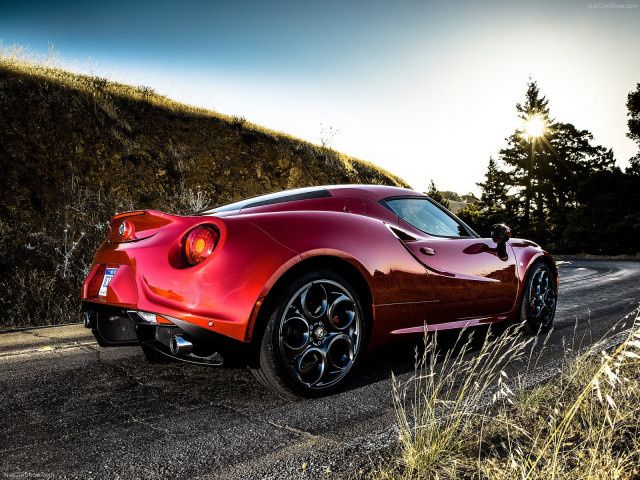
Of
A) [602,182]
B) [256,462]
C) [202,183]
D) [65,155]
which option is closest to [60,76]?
[65,155]

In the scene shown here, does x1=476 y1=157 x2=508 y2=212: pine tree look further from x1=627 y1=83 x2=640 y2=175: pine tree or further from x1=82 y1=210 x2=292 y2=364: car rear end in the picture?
x1=82 y1=210 x2=292 y2=364: car rear end

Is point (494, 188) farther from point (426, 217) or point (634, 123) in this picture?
point (426, 217)

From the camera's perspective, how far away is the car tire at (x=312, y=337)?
256 cm

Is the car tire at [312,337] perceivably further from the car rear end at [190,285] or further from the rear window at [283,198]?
the rear window at [283,198]

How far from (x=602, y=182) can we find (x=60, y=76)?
104ft

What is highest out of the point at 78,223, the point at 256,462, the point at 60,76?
→ the point at 60,76

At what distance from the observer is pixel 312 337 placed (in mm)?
2736

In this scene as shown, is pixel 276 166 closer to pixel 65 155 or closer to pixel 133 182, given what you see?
pixel 133 182

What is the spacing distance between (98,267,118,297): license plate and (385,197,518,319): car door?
189 centimetres

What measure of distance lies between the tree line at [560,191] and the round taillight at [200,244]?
2618 centimetres

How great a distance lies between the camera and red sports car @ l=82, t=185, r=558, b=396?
2.49 m

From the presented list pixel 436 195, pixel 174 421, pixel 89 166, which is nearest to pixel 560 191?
pixel 436 195

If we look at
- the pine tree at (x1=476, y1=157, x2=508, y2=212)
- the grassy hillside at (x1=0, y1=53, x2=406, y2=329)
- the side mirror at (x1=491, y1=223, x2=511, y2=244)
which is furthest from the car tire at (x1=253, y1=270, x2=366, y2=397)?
the pine tree at (x1=476, y1=157, x2=508, y2=212)

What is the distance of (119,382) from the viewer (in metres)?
3.04
